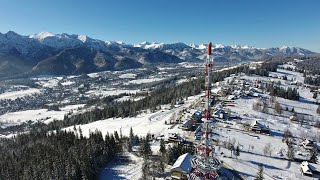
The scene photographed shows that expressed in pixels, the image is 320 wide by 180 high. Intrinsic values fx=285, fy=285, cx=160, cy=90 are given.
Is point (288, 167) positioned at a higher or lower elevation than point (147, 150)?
lower

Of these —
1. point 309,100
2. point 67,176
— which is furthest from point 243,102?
point 67,176

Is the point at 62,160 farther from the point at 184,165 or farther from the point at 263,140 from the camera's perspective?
the point at 263,140

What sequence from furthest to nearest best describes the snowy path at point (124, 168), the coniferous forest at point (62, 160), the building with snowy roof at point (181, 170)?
the snowy path at point (124, 168)
the coniferous forest at point (62, 160)
the building with snowy roof at point (181, 170)

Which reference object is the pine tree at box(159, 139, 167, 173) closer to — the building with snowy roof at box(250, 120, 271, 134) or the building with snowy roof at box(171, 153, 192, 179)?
the building with snowy roof at box(171, 153, 192, 179)

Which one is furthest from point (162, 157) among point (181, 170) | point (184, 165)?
point (181, 170)

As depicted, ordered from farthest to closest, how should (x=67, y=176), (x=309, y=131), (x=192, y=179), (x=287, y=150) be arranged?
(x=309, y=131), (x=287, y=150), (x=67, y=176), (x=192, y=179)

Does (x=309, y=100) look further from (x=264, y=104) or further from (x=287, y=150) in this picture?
(x=287, y=150)

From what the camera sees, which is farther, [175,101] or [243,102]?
[175,101]

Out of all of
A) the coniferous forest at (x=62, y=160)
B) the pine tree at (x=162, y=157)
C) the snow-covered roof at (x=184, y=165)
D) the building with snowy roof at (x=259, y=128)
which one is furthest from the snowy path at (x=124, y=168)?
the building with snowy roof at (x=259, y=128)

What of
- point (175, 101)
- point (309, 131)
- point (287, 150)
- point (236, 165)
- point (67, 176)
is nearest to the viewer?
point (67, 176)

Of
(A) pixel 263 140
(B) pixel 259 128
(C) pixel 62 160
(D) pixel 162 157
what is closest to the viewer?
(C) pixel 62 160

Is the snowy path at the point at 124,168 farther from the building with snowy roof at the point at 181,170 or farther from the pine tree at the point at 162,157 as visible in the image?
the building with snowy roof at the point at 181,170
